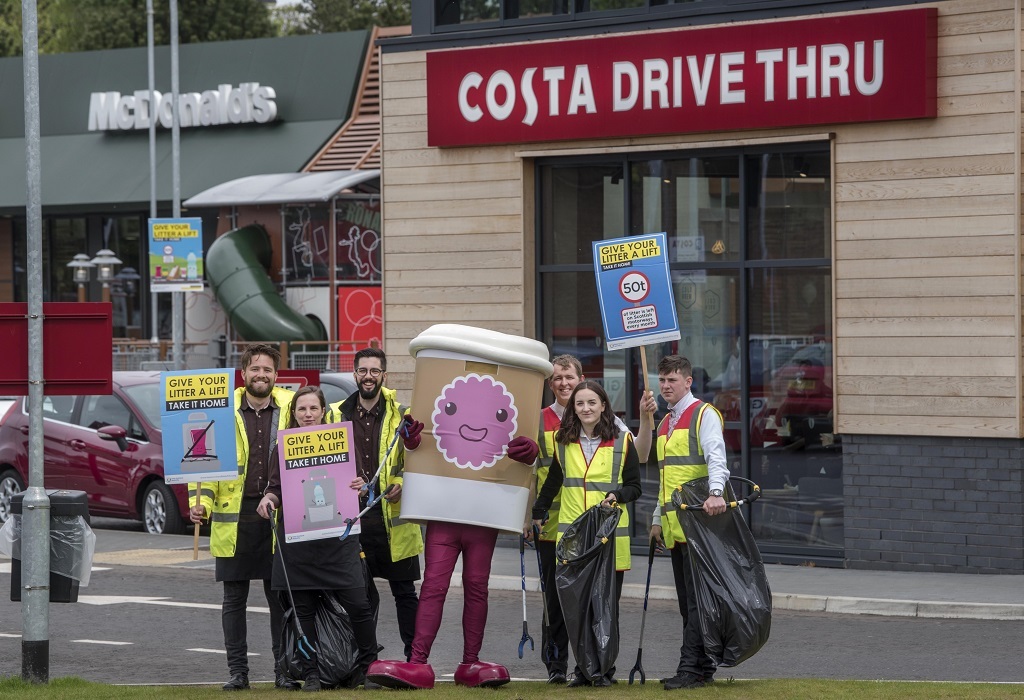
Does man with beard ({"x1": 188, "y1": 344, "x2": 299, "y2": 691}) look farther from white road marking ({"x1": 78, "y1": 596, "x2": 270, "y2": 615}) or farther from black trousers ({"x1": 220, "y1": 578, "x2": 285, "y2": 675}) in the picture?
white road marking ({"x1": 78, "y1": 596, "x2": 270, "y2": 615})

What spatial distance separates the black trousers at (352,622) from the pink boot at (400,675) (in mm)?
361

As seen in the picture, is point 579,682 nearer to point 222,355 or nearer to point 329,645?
point 329,645

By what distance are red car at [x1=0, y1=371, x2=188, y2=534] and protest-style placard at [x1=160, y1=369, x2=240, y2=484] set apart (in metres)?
7.57

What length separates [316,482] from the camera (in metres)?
8.45

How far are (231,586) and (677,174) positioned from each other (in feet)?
23.2

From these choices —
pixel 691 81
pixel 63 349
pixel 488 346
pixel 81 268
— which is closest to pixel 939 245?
pixel 691 81

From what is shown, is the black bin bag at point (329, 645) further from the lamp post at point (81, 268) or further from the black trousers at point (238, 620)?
the lamp post at point (81, 268)

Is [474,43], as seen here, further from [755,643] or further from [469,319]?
[755,643]

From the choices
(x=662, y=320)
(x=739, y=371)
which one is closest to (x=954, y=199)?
(x=739, y=371)

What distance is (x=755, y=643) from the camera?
8.27 meters

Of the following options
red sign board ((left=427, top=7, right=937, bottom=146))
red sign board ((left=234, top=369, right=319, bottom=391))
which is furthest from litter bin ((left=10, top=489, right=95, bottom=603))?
red sign board ((left=427, top=7, right=937, bottom=146))

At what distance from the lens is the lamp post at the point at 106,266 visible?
35006 millimetres

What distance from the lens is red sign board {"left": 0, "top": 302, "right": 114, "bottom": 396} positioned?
8648 mm

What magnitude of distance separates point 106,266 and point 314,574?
1128 inches
